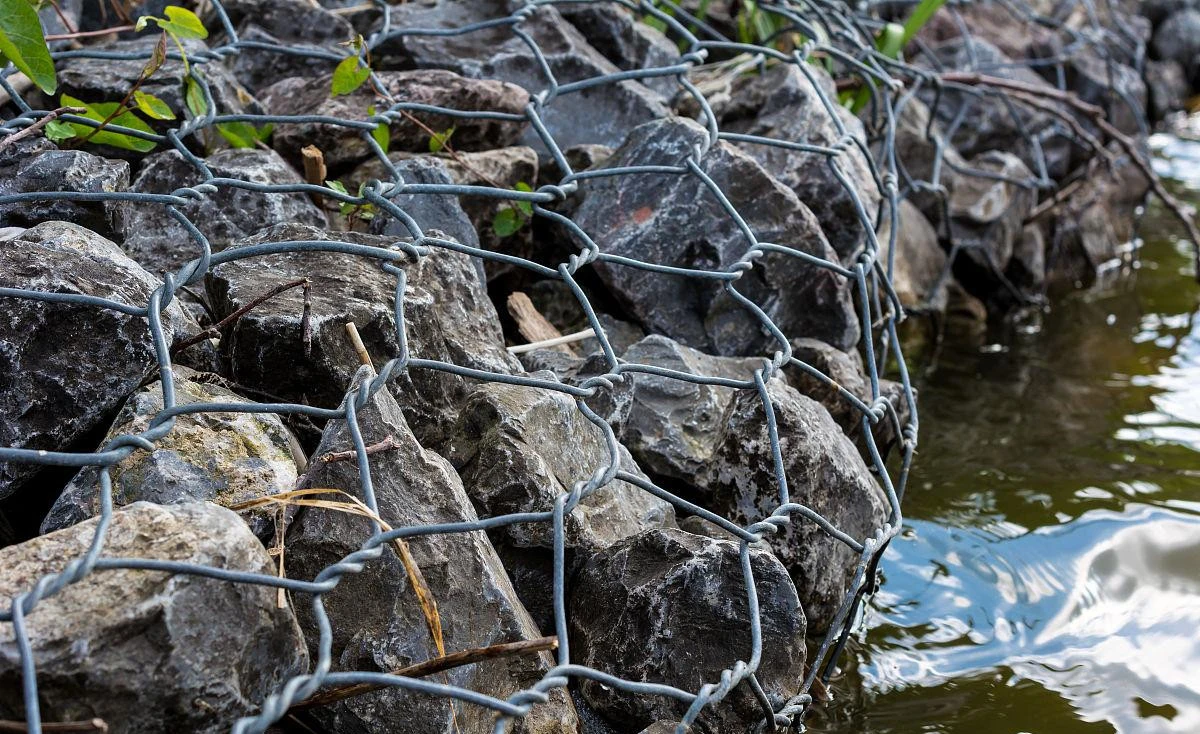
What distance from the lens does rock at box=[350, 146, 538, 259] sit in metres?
2.11

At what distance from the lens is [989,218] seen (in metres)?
3.34

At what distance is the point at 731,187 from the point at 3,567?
1.49 metres

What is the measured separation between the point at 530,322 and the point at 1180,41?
5578 millimetres

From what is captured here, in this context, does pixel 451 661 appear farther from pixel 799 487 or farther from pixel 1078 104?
pixel 1078 104

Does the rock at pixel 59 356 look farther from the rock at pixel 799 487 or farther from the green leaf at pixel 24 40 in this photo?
the rock at pixel 799 487

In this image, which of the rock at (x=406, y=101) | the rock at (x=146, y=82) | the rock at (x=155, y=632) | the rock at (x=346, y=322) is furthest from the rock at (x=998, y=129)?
the rock at (x=155, y=632)

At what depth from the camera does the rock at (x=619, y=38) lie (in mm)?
2867

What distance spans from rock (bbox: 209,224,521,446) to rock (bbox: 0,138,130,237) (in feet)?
0.93

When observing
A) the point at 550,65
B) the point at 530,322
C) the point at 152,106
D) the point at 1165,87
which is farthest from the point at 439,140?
the point at 1165,87

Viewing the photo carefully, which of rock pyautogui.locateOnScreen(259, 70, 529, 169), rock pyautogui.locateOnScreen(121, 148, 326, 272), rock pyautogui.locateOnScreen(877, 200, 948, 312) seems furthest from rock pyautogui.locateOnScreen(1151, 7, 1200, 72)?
rock pyautogui.locateOnScreen(121, 148, 326, 272)

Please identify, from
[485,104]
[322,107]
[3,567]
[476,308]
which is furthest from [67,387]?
[485,104]

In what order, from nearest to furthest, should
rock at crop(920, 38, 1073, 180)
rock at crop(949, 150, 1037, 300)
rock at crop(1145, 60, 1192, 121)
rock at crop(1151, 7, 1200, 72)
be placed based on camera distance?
rock at crop(949, 150, 1037, 300) → rock at crop(920, 38, 1073, 180) → rock at crop(1145, 60, 1192, 121) → rock at crop(1151, 7, 1200, 72)

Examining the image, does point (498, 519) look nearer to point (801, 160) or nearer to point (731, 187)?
point (731, 187)

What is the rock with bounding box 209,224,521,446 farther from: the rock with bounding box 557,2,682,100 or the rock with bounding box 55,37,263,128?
the rock with bounding box 557,2,682,100
